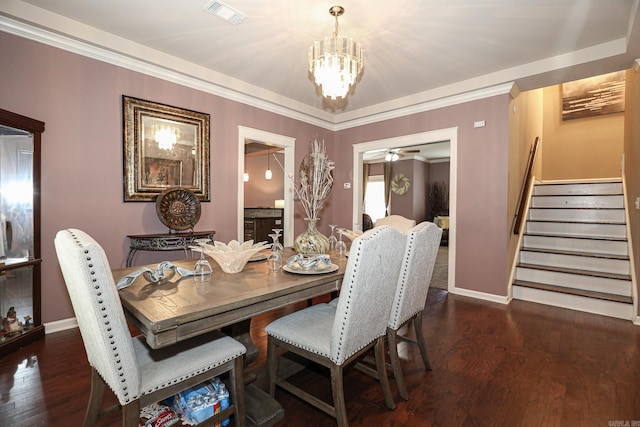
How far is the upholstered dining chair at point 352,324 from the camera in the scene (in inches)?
56.1

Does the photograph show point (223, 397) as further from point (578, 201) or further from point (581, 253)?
point (578, 201)

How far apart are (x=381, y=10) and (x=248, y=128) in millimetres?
2295

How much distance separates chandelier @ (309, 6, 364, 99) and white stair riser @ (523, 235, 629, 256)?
12.0ft

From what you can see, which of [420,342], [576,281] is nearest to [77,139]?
[420,342]

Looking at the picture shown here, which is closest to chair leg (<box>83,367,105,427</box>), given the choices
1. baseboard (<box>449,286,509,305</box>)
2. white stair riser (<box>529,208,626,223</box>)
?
baseboard (<box>449,286,509,305</box>)

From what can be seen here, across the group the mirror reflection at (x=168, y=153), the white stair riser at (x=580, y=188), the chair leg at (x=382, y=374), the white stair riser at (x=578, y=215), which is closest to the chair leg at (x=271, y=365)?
the chair leg at (x=382, y=374)

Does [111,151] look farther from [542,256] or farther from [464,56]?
[542,256]

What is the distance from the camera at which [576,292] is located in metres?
3.48

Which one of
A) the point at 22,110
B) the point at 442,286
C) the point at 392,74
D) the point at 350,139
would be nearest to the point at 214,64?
the point at 22,110

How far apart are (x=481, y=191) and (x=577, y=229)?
1.61 metres

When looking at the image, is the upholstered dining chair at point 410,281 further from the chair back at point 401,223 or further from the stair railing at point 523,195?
the stair railing at point 523,195

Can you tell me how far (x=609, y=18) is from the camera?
254 cm

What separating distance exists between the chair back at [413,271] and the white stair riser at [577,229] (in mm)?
3467

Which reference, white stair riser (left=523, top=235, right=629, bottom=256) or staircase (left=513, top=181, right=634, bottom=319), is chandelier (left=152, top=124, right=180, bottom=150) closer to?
staircase (left=513, top=181, right=634, bottom=319)
